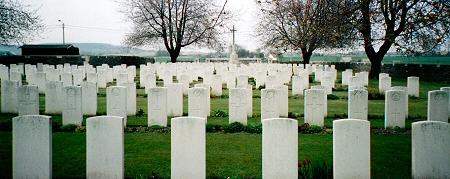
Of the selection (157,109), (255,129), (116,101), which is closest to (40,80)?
(116,101)

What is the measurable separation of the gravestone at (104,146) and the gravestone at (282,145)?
1.83m

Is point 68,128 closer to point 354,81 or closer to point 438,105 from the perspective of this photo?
point 438,105

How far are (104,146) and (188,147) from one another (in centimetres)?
106

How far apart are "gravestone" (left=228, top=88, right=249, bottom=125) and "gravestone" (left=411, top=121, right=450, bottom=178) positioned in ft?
17.2

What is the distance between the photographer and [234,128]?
9.08 m

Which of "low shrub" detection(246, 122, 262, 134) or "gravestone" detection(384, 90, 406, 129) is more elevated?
"gravestone" detection(384, 90, 406, 129)

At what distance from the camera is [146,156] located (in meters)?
6.73

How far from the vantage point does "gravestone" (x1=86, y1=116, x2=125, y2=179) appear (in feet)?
16.4

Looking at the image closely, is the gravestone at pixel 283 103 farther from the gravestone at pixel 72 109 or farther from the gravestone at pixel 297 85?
the gravestone at pixel 297 85

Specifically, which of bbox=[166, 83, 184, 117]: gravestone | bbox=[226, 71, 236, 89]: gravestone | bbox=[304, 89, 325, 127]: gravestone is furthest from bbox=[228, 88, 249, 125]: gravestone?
bbox=[226, 71, 236, 89]: gravestone

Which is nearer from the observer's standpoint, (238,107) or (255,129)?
(255,129)

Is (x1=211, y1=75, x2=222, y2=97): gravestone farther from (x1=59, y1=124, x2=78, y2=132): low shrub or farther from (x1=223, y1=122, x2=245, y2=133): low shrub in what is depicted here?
(x1=59, y1=124, x2=78, y2=132): low shrub

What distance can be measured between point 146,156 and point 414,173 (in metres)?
4.09

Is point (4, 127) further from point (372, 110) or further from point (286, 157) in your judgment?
point (372, 110)
